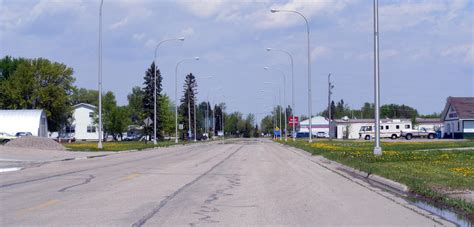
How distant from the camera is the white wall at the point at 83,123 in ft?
442

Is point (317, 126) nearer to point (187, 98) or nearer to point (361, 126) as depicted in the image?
point (187, 98)

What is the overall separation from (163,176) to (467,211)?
12.3 metres

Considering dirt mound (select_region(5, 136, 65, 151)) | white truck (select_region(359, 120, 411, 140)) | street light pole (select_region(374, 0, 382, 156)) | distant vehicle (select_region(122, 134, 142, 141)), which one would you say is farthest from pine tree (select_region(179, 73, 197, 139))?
street light pole (select_region(374, 0, 382, 156))

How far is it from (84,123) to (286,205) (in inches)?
4942

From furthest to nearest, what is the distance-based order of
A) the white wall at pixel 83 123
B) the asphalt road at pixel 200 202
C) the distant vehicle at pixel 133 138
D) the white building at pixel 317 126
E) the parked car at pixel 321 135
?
the white building at pixel 317 126 < the parked car at pixel 321 135 < the white wall at pixel 83 123 < the distant vehicle at pixel 133 138 < the asphalt road at pixel 200 202

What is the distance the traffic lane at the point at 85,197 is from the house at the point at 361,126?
83124mm

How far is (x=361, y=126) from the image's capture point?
4456 inches

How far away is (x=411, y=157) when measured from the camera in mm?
30797

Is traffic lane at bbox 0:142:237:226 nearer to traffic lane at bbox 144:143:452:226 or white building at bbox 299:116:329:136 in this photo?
traffic lane at bbox 144:143:452:226

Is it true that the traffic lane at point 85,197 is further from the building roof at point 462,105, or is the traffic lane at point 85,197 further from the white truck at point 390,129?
the white truck at point 390,129

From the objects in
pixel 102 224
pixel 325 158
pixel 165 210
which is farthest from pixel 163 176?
pixel 325 158

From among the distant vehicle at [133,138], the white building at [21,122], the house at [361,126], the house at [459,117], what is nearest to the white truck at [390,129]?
the house at [361,126]

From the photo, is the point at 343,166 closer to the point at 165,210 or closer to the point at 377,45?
the point at 377,45

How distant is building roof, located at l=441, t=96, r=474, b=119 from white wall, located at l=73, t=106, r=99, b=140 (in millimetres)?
72160
